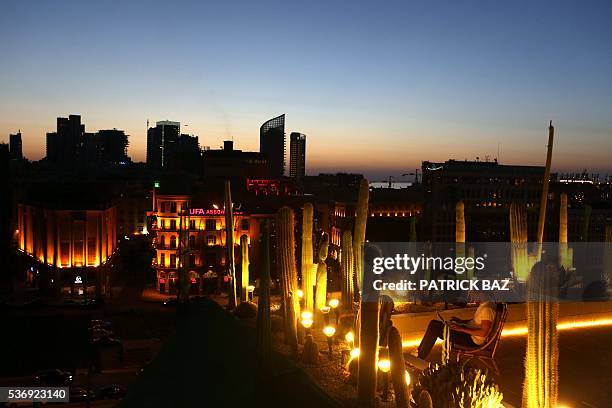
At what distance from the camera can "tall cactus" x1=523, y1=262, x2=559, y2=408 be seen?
9.39 meters

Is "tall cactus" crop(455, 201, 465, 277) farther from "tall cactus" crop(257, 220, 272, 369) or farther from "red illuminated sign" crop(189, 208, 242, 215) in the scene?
"red illuminated sign" crop(189, 208, 242, 215)

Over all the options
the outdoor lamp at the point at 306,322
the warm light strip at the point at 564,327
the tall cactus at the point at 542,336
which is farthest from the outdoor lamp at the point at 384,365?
the warm light strip at the point at 564,327

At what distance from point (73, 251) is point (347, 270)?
87.1 ft

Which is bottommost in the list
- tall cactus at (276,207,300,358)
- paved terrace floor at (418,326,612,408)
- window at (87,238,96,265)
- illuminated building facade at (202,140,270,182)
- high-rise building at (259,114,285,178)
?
paved terrace floor at (418,326,612,408)

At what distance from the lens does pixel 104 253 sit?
4134 cm

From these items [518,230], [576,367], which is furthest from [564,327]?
[518,230]

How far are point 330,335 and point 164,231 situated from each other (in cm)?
2925

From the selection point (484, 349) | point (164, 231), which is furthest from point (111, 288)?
point (484, 349)

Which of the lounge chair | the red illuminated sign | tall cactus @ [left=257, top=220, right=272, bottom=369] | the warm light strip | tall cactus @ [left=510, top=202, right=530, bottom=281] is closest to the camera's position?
tall cactus @ [left=257, top=220, right=272, bottom=369]

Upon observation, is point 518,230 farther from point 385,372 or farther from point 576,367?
point 385,372

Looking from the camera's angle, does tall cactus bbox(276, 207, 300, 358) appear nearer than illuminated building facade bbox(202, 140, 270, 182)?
Yes

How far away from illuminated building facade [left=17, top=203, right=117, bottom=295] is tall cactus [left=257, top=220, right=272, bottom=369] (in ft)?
101

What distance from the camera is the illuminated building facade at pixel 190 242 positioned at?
4200 centimetres

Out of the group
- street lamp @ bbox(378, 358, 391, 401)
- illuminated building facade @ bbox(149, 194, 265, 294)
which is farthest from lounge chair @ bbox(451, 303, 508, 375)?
illuminated building facade @ bbox(149, 194, 265, 294)
